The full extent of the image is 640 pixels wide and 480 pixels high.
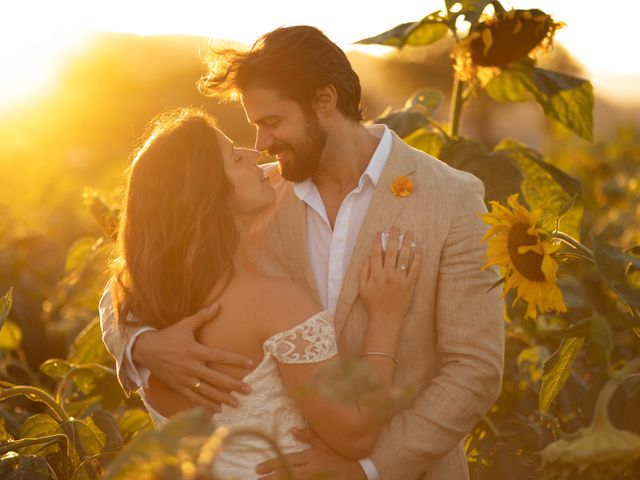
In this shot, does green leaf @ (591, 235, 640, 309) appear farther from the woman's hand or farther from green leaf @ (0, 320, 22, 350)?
green leaf @ (0, 320, 22, 350)

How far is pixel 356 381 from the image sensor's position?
77cm

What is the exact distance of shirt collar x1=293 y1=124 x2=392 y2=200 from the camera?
7.12ft

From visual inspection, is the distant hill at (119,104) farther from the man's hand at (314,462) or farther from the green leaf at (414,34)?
the man's hand at (314,462)

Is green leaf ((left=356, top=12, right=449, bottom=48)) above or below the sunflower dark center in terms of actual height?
above

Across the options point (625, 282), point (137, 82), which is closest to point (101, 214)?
point (625, 282)

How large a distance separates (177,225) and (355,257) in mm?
355

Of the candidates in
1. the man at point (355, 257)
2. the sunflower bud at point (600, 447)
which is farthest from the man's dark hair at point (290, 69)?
the sunflower bud at point (600, 447)

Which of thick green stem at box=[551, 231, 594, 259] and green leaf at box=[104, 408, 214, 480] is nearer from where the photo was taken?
green leaf at box=[104, 408, 214, 480]

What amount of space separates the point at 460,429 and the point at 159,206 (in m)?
0.72

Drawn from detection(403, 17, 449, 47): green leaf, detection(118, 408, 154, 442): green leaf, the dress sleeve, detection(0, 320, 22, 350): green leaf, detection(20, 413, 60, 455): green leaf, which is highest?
detection(403, 17, 449, 47): green leaf

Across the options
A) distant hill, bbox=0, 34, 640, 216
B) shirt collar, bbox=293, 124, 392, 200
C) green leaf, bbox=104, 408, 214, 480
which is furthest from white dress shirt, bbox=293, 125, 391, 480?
distant hill, bbox=0, 34, 640, 216

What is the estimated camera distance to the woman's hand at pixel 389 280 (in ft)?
6.37

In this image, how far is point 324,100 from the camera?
238 centimetres

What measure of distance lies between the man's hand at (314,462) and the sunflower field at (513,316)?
10.8 inches
